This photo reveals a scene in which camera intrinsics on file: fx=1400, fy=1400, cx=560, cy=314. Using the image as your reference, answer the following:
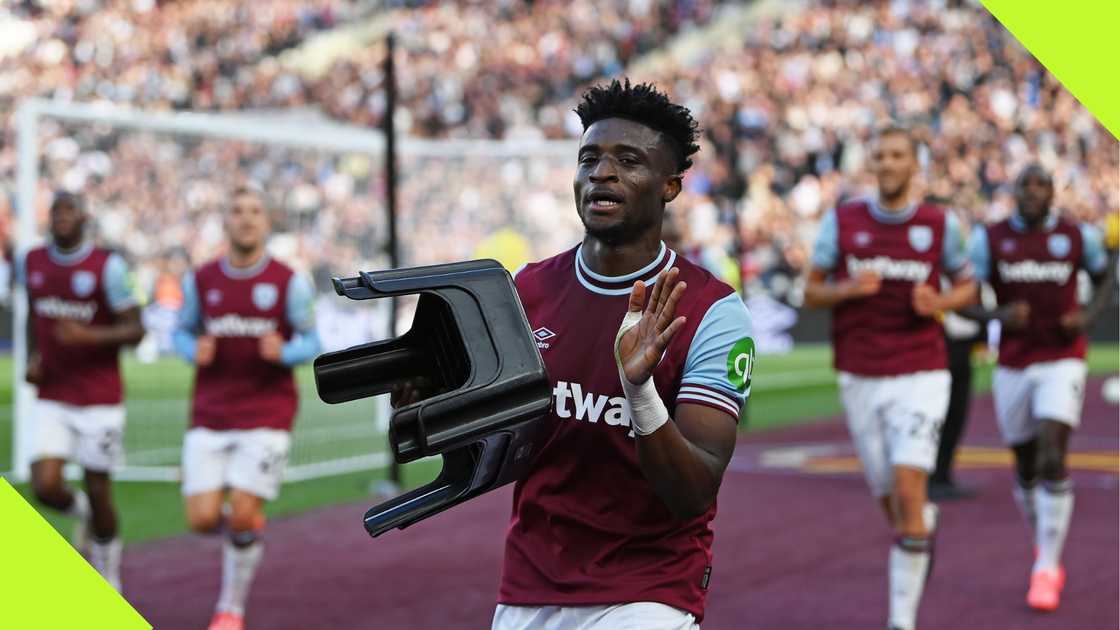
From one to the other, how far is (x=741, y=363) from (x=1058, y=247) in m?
5.15

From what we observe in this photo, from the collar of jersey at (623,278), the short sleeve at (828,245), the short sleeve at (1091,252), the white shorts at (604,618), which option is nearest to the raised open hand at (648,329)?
the collar of jersey at (623,278)

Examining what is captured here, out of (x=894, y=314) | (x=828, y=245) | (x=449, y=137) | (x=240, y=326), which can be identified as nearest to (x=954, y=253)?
(x=894, y=314)

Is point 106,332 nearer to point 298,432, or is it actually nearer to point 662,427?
point 662,427

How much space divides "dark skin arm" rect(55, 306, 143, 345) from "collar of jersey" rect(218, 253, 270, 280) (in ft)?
2.76

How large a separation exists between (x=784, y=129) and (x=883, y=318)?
72.7ft

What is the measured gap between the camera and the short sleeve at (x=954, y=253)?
6.83 meters

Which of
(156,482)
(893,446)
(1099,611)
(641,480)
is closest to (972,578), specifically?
(1099,611)

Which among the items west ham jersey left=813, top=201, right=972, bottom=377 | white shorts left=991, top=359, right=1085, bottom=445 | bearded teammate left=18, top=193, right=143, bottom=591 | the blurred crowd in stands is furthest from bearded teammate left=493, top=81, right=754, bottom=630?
the blurred crowd in stands

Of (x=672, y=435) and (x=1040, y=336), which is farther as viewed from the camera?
(x=1040, y=336)

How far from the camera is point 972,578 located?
8.03m

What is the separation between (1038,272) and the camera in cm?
781

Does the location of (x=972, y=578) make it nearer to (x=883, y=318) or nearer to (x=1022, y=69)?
(x=883, y=318)

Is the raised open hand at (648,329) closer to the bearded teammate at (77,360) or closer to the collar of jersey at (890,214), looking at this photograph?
the collar of jersey at (890,214)

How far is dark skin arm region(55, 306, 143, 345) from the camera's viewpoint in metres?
7.47
